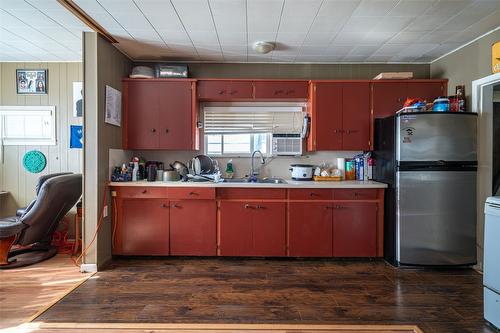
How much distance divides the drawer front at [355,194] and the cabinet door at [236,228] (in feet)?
3.09

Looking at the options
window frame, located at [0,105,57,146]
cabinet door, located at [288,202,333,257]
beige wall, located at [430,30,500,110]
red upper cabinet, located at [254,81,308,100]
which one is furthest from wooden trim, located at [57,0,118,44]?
beige wall, located at [430,30,500,110]

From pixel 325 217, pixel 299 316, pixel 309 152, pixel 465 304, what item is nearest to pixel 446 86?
pixel 309 152

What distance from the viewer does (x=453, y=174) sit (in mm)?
2883

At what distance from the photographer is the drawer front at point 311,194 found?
316 centimetres

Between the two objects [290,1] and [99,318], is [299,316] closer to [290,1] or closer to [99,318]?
[99,318]

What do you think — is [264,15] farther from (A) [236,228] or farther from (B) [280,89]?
(A) [236,228]

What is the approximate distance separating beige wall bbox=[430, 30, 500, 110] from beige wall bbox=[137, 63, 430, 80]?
0.94 feet

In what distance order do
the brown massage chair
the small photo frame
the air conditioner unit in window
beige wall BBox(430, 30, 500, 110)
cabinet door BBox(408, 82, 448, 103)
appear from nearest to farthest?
beige wall BBox(430, 30, 500, 110) → the brown massage chair → cabinet door BBox(408, 82, 448, 103) → the air conditioner unit in window → the small photo frame

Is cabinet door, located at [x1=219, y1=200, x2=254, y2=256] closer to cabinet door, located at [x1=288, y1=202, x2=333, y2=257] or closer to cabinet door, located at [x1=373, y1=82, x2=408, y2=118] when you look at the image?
cabinet door, located at [x1=288, y1=202, x2=333, y2=257]

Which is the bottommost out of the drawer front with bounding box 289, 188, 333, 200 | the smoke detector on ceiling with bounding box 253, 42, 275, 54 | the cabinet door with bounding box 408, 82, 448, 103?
the drawer front with bounding box 289, 188, 333, 200

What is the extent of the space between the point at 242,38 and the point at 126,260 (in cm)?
279

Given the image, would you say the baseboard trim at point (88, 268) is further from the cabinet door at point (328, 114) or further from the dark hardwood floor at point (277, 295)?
the cabinet door at point (328, 114)

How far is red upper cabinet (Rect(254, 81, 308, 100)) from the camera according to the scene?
3.49 meters

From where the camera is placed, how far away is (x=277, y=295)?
2408 millimetres
